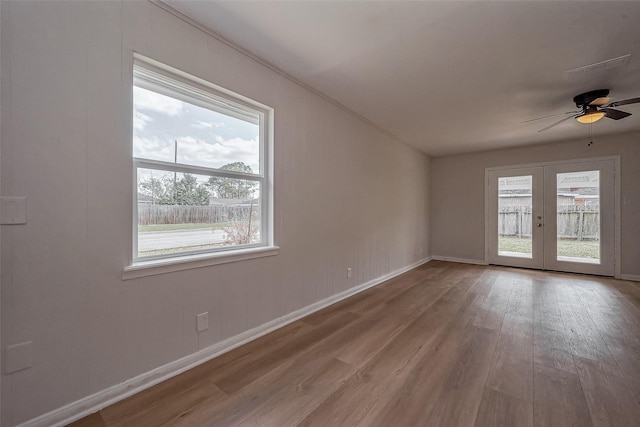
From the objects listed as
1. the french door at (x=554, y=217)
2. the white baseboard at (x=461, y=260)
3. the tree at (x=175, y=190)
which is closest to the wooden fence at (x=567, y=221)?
the french door at (x=554, y=217)

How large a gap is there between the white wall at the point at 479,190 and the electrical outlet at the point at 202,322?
5.85 meters

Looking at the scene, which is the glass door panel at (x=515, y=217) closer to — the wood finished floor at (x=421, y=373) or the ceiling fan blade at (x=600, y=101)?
the wood finished floor at (x=421, y=373)

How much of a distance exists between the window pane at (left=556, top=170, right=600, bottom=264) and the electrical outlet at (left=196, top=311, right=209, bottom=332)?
634 centimetres

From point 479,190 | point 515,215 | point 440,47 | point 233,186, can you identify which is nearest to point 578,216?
point 515,215

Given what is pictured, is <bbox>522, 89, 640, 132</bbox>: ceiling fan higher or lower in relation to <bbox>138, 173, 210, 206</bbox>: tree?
higher

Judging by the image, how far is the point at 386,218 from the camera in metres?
4.56

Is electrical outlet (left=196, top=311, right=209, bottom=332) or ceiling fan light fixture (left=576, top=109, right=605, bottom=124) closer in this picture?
electrical outlet (left=196, top=311, right=209, bottom=332)

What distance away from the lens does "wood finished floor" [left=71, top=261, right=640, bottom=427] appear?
4.88 feet

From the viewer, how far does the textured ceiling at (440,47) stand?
6.00ft

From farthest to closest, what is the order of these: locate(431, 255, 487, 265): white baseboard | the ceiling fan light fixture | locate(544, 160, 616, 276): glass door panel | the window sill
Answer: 1. locate(431, 255, 487, 265): white baseboard
2. locate(544, 160, 616, 276): glass door panel
3. the ceiling fan light fixture
4. the window sill

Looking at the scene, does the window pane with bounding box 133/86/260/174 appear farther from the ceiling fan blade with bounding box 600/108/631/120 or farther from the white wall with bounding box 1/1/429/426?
the ceiling fan blade with bounding box 600/108/631/120

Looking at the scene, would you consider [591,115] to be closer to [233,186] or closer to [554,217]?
[554,217]

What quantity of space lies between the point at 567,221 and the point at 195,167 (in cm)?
647

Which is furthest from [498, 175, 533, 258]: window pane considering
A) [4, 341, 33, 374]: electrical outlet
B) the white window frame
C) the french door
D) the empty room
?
[4, 341, 33, 374]: electrical outlet
